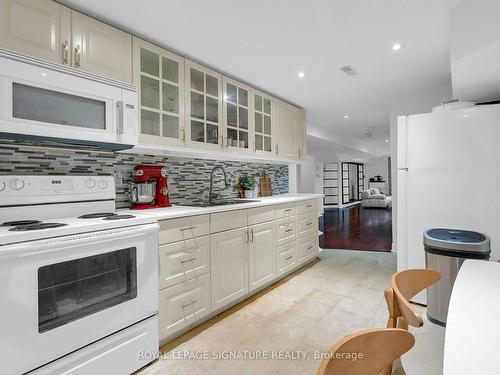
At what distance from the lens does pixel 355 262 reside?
3.96 m

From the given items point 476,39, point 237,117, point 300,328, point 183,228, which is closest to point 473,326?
point 300,328

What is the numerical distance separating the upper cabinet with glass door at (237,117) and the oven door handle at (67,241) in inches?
56.3

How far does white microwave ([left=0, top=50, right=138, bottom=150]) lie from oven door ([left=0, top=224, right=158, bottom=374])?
0.62m

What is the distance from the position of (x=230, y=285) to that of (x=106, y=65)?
6.35 feet

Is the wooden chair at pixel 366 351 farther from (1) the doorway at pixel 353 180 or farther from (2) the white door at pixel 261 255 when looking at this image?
(1) the doorway at pixel 353 180

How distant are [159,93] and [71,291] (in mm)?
1517

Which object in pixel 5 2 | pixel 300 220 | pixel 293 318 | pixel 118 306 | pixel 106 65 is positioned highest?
pixel 5 2

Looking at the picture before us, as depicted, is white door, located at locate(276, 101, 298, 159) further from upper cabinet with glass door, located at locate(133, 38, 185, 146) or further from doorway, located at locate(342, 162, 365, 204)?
doorway, located at locate(342, 162, 365, 204)

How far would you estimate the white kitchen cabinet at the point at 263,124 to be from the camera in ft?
11.1

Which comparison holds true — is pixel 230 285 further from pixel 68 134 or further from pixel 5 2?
pixel 5 2

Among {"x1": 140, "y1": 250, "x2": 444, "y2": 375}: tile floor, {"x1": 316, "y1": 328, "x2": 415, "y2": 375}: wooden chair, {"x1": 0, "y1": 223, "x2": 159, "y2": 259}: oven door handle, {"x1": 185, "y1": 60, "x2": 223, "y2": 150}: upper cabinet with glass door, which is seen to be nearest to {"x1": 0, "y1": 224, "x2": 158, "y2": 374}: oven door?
{"x1": 0, "y1": 223, "x2": 159, "y2": 259}: oven door handle

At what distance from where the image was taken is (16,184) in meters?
1.60

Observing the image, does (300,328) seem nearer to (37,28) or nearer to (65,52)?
(65,52)

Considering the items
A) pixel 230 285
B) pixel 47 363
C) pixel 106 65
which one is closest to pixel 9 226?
pixel 47 363
